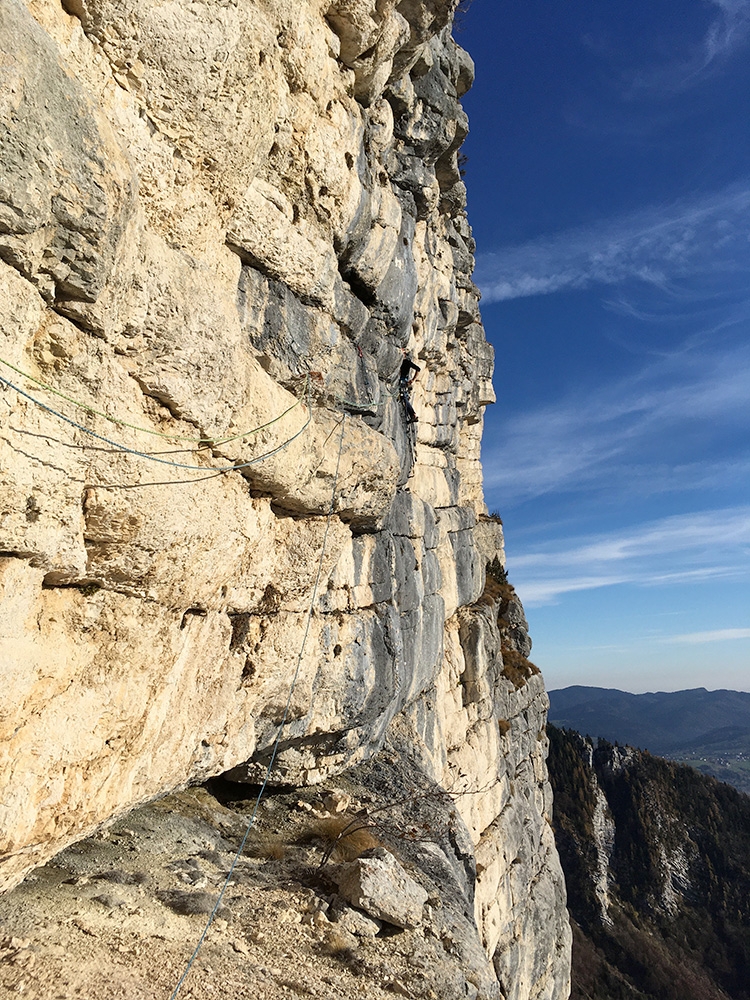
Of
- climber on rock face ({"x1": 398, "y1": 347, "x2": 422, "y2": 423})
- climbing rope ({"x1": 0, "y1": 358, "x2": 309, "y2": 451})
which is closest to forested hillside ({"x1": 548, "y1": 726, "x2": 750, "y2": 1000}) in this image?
climber on rock face ({"x1": 398, "y1": 347, "x2": 422, "y2": 423})

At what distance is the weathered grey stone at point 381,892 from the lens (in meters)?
6.74

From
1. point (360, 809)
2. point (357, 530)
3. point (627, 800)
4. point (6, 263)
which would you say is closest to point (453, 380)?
point (357, 530)

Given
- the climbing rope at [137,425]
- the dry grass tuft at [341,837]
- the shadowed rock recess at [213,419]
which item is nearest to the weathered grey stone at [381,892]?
the shadowed rock recess at [213,419]

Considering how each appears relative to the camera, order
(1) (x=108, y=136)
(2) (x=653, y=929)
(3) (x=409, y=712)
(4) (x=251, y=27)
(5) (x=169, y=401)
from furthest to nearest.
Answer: (2) (x=653, y=929) → (3) (x=409, y=712) → (4) (x=251, y=27) → (5) (x=169, y=401) → (1) (x=108, y=136)

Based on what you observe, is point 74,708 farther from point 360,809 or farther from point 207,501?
point 360,809

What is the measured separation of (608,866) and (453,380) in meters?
60.4

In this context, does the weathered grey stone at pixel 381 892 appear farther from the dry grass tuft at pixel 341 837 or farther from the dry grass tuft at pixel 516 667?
the dry grass tuft at pixel 516 667

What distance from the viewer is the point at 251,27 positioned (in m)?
6.17

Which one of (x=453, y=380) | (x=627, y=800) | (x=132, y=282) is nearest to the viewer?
(x=132, y=282)

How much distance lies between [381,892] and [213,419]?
18.9ft

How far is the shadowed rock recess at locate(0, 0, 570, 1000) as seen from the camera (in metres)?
4.51

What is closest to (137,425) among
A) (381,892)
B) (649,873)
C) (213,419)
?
(213,419)

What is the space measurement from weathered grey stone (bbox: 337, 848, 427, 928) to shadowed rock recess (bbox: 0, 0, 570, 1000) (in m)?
0.08

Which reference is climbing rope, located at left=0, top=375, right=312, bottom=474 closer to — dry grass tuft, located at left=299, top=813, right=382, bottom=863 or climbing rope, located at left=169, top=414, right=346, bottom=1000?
climbing rope, located at left=169, top=414, right=346, bottom=1000
